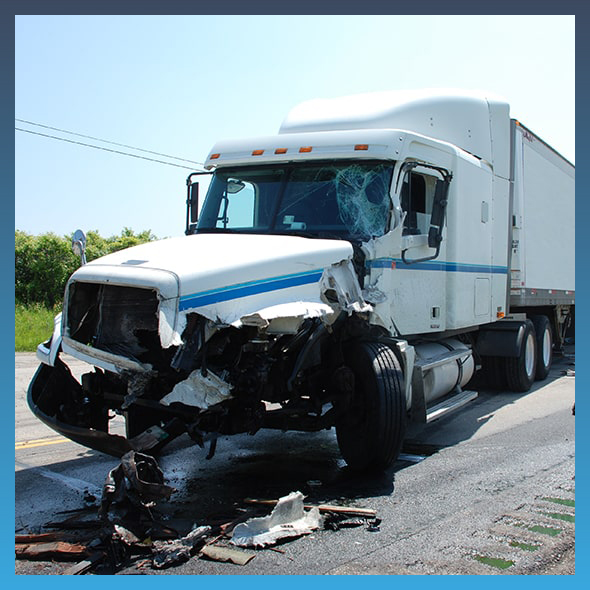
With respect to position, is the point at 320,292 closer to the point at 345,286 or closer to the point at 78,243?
the point at 345,286

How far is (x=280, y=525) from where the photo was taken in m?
4.79

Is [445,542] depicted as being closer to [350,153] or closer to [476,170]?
[350,153]

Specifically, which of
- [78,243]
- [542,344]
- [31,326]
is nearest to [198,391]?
[78,243]

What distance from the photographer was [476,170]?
28.9 feet

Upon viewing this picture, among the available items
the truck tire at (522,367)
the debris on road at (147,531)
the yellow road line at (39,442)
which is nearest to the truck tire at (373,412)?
the debris on road at (147,531)

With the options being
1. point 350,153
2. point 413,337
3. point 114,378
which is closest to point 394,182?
point 350,153

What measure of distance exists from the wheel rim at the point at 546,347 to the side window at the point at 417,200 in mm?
5548

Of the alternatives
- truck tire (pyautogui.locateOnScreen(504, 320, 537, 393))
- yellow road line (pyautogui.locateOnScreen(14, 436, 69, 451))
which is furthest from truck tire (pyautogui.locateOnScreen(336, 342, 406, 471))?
truck tire (pyautogui.locateOnScreen(504, 320, 537, 393))

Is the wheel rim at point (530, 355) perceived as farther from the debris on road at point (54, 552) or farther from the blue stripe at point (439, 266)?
the debris on road at point (54, 552)

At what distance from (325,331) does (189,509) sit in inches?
70.9

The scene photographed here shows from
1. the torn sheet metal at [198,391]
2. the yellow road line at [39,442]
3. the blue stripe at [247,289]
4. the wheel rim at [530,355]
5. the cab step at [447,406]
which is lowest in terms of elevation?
the yellow road line at [39,442]

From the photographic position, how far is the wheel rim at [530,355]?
11101 mm

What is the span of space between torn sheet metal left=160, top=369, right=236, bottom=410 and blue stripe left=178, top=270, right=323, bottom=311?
515 millimetres

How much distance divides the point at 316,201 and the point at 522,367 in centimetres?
532
